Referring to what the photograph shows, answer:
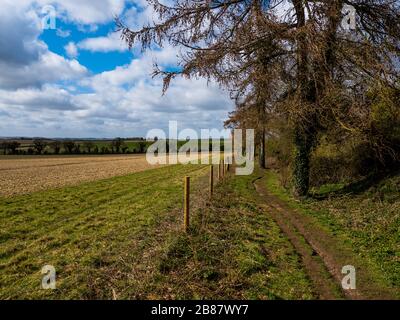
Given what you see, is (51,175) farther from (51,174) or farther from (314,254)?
(314,254)

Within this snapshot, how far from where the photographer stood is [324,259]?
786 centimetres

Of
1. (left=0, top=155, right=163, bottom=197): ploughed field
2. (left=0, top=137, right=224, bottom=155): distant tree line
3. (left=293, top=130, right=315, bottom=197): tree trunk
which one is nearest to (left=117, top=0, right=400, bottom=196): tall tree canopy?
(left=293, top=130, right=315, bottom=197): tree trunk

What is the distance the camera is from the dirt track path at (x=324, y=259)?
614cm

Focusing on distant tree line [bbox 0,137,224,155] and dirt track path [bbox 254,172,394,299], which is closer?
dirt track path [bbox 254,172,394,299]

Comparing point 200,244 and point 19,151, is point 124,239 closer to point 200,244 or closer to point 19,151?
point 200,244

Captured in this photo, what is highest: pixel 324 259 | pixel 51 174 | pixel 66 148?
pixel 66 148

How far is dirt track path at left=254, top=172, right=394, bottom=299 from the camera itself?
6141mm

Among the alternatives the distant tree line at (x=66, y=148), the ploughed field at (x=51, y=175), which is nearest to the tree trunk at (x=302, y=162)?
the ploughed field at (x=51, y=175)

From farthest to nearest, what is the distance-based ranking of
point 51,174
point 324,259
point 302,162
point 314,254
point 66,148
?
point 66,148 → point 51,174 → point 302,162 → point 314,254 → point 324,259

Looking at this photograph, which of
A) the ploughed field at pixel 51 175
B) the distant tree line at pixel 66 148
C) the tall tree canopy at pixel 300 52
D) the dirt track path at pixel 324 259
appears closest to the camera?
the dirt track path at pixel 324 259

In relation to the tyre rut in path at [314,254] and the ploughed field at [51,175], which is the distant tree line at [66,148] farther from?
the tyre rut in path at [314,254]

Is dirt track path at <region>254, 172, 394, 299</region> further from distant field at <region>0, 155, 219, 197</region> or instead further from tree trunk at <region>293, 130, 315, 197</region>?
distant field at <region>0, 155, 219, 197</region>

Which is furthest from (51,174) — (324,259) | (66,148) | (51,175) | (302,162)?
(66,148)

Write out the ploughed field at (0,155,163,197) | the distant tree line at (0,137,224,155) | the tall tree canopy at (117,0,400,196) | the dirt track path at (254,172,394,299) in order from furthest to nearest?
the distant tree line at (0,137,224,155) → the ploughed field at (0,155,163,197) → the tall tree canopy at (117,0,400,196) → the dirt track path at (254,172,394,299)
